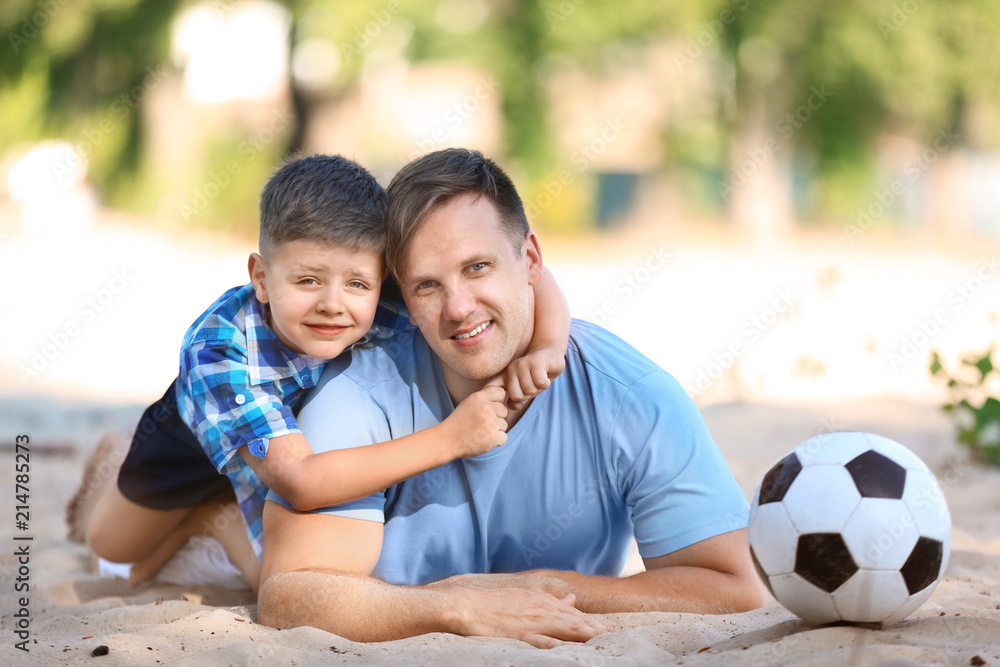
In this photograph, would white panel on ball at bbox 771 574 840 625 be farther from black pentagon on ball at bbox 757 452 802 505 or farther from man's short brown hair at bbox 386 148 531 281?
man's short brown hair at bbox 386 148 531 281

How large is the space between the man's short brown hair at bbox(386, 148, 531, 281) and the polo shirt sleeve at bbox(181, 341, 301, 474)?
0.59 m

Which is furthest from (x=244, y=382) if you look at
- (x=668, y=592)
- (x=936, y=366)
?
(x=936, y=366)

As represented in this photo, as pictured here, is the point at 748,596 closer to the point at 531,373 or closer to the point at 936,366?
the point at 531,373

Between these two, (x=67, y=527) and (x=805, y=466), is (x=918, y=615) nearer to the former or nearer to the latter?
(x=805, y=466)

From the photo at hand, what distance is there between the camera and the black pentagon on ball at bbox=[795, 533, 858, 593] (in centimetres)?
231

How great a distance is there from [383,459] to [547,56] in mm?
15523

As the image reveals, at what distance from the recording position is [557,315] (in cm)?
318

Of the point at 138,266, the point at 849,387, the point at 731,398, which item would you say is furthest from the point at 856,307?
the point at 138,266

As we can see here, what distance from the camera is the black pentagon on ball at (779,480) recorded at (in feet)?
8.09

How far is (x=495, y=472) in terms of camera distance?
119 inches

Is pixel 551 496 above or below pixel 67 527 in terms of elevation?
above

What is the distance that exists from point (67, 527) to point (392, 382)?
8.67 feet

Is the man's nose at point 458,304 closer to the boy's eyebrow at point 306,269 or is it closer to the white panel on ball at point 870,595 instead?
the boy's eyebrow at point 306,269

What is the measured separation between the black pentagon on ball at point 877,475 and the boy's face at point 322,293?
1.61 meters
